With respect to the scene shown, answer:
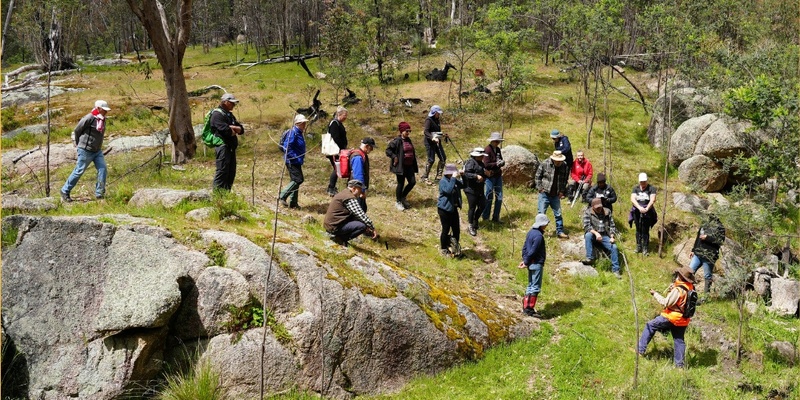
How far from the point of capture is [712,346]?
9.23 metres

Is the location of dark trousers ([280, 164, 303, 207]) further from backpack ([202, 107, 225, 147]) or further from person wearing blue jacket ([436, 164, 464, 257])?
person wearing blue jacket ([436, 164, 464, 257])

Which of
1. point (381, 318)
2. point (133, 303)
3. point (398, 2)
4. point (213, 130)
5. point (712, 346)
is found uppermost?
point (398, 2)

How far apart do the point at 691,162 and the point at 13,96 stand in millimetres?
36064

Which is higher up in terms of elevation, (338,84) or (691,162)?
(338,84)

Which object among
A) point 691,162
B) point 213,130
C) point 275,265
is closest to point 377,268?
point 275,265

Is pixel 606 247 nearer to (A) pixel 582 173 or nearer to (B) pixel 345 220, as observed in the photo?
(A) pixel 582 173

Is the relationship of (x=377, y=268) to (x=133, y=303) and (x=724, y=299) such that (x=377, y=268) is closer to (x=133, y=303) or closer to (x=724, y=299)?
(x=133, y=303)

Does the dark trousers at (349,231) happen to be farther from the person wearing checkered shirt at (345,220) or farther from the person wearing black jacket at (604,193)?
the person wearing black jacket at (604,193)

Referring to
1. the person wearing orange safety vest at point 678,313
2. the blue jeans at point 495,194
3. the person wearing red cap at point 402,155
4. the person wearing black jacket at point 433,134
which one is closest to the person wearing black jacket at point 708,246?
the person wearing orange safety vest at point 678,313

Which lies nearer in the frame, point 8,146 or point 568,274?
point 568,274

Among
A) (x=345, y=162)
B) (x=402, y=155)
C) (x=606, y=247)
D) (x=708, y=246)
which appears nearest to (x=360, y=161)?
(x=345, y=162)

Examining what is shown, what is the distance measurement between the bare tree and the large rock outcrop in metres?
10.2

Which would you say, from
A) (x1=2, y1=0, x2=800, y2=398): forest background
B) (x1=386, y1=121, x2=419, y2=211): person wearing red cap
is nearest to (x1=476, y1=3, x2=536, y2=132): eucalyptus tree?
(x1=2, y1=0, x2=800, y2=398): forest background

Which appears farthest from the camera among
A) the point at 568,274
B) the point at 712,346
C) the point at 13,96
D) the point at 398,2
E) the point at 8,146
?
the point at 398,2
